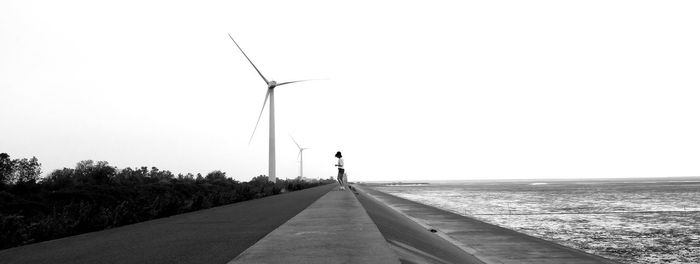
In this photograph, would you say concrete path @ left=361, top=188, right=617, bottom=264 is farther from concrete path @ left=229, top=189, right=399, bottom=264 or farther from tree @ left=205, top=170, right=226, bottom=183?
tree @ left=205, top=170, right=226, bottom=183

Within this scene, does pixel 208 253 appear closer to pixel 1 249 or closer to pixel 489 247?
pixel 1 249

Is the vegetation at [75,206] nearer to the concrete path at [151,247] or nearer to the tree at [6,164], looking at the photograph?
the concrete path at [151,247]

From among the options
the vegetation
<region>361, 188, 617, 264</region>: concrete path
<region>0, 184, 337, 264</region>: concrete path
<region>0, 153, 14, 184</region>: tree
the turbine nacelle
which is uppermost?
the turbine nacelle

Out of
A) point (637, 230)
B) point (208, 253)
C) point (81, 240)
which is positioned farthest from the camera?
point (637, 230)

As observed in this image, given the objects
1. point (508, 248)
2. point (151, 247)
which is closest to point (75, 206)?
point (151, 247)

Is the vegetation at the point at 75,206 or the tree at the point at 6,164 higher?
the tree at the point at 6,164

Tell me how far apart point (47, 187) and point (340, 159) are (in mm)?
14870

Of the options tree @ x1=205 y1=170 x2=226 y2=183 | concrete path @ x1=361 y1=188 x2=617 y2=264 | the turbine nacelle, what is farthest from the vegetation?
the turbine nacelle

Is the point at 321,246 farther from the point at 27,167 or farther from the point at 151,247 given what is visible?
the point at 27,167

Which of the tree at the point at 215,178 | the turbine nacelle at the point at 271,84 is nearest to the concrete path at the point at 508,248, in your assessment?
the tree at the point at 215,178

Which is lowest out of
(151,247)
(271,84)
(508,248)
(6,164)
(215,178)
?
(508,248)

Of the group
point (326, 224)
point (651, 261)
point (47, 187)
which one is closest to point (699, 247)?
point (651, 261)

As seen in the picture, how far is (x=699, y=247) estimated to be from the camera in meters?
17.0

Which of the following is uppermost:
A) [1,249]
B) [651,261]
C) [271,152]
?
[271,152]
